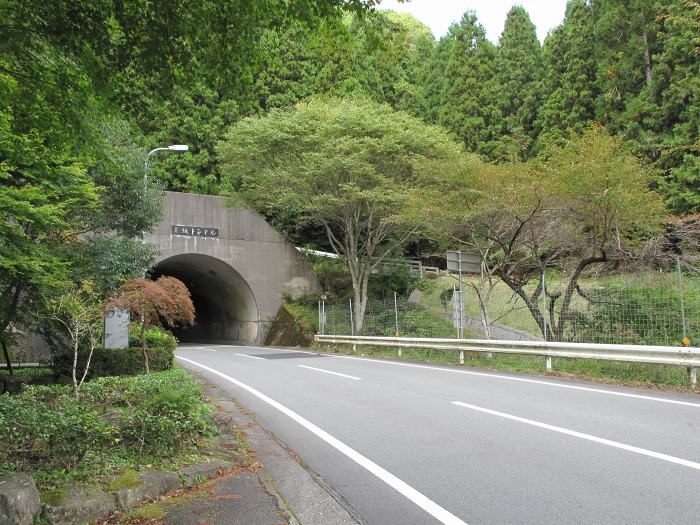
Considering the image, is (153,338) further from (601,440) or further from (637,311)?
(601,440)

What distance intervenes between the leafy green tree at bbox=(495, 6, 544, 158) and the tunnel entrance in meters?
17.3

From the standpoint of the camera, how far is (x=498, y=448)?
17.3 feet

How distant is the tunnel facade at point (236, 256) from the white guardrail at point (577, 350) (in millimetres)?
14541

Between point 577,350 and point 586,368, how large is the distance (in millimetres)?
564

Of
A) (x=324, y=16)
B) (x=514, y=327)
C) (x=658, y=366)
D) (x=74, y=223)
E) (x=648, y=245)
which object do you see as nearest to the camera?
(x=324, y=16)

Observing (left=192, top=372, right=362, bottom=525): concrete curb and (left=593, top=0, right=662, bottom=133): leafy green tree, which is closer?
(left=192, top=372, right=362, bottom=525): concrete curb

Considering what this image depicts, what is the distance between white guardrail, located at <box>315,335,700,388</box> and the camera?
28.6 ft

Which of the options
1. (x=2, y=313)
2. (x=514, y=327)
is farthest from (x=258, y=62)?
(x=514, y=327)

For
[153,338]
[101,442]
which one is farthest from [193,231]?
[101,442]

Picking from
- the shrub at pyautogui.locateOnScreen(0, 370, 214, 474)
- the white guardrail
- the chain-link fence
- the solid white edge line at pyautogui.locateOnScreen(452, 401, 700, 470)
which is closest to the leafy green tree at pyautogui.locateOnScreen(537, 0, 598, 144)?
the chain-link fence

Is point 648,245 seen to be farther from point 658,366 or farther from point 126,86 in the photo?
point 126,86

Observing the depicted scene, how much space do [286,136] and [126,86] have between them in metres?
18.1

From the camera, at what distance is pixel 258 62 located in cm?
562

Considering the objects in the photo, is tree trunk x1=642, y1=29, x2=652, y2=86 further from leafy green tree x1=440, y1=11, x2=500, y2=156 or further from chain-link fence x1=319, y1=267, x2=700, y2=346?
chain-link fence x1=319, y1=267, x2=700, y2=346
